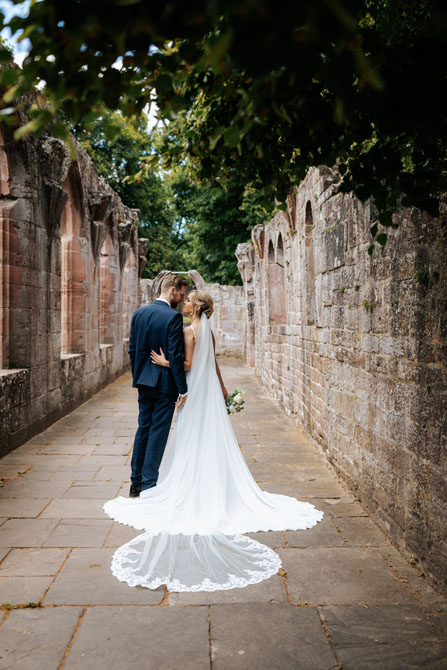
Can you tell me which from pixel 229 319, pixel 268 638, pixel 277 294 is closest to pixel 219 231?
pixel 229 319

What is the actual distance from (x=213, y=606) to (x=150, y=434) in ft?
6.75

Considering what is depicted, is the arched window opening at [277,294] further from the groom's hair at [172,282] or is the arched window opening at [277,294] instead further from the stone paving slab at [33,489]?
the stone paving slab at [33,489]

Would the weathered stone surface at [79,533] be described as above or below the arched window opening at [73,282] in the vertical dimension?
below

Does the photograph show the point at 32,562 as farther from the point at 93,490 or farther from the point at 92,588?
the point at 93,490

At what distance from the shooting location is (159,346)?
193 inches

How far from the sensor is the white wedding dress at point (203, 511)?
346 centimetres

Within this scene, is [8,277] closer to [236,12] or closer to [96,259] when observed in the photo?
[96,259]

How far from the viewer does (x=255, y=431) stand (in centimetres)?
810

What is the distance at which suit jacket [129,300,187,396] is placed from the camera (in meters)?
4.75

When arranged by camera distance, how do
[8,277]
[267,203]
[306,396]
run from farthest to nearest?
[306,396]
[8,277]
[267,203]

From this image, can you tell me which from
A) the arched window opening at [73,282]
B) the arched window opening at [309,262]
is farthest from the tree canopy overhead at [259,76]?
the arched window opening at [73,282]

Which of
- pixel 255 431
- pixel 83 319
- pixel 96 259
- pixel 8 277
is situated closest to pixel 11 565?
pixel 8 277

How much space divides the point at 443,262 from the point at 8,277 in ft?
17.5

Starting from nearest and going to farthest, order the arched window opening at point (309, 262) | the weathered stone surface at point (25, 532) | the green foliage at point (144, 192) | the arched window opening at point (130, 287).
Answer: the weathered stone surface at point (25, 532)
the arched window opening at point (309, 262)
the arched window opening at point (130, 287)
the green foliage at point (144, 192)
